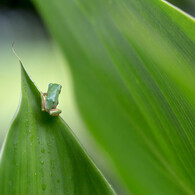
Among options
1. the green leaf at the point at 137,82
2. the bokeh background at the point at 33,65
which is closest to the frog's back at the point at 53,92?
the green leaf at the point at 137,82

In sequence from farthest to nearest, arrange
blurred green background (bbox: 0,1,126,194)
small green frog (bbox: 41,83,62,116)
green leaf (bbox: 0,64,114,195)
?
1. blurred green background (bbox: 0,1,126,194)
2. small green frog (bbox: 41,83,62,116)
3. green leaf (bbox: 0,64,114,195)

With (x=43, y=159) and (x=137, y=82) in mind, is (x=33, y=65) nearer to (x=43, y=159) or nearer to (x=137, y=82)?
(x=137, y=82)

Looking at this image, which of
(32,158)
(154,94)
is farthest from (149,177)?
(32,158)

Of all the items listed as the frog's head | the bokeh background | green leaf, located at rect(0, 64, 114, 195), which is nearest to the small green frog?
the frog's head

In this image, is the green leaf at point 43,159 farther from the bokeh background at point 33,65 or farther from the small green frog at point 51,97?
the bokeh background at point 33,65

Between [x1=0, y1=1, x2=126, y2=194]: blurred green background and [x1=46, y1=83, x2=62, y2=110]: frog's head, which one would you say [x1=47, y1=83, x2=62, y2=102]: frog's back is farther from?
[x1=0, y1=1, x2=126, y2=194]: blurred green background

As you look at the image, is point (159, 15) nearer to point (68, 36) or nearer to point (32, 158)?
point (32, 158)
